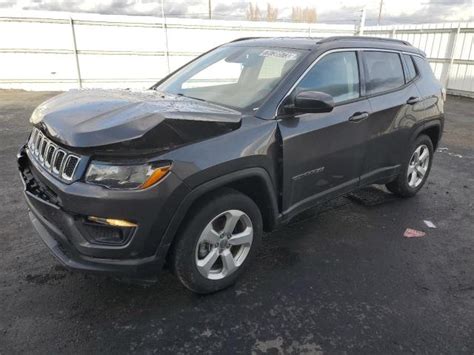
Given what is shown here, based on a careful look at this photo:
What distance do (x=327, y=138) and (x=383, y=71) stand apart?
1.32 meters

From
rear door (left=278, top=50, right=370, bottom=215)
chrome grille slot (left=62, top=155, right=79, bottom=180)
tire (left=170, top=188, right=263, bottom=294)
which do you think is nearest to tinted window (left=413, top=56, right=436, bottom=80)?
rear door (left=278, top=50, right=370, bottom=215)

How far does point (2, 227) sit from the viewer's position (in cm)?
402

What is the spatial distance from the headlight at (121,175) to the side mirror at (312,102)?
4.14 feet

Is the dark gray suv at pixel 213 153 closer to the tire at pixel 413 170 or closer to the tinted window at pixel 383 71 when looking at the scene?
the tinted window at pixel 383 71

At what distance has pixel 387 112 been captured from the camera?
13.6ft

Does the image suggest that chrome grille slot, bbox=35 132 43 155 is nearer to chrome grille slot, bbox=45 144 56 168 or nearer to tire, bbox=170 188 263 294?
chrome grille slot, bbox=45 144 56 168

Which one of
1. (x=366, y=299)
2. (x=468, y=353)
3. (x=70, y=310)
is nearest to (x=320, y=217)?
(x=366, y=299)

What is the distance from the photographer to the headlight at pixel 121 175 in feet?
7.88

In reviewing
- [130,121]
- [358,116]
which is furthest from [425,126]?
[130,121]

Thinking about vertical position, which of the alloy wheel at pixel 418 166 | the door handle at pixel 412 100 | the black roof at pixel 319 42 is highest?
the black roof at pixel 319 42

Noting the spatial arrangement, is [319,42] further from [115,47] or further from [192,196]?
[115,47]

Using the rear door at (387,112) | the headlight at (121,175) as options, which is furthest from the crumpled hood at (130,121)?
the rear door at (387,112)

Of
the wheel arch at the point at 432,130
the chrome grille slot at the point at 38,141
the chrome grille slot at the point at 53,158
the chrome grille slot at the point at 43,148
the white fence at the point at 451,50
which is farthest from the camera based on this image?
the white fence at the point at 451,50

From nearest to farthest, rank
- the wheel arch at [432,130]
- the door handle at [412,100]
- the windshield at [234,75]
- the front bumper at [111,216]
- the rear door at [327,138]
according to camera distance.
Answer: the front bumper at [111,216] → the rear door at [327,138] → the windshield at [234,75] → the door handle at [412,100] → the wheel arch at [432,130]
